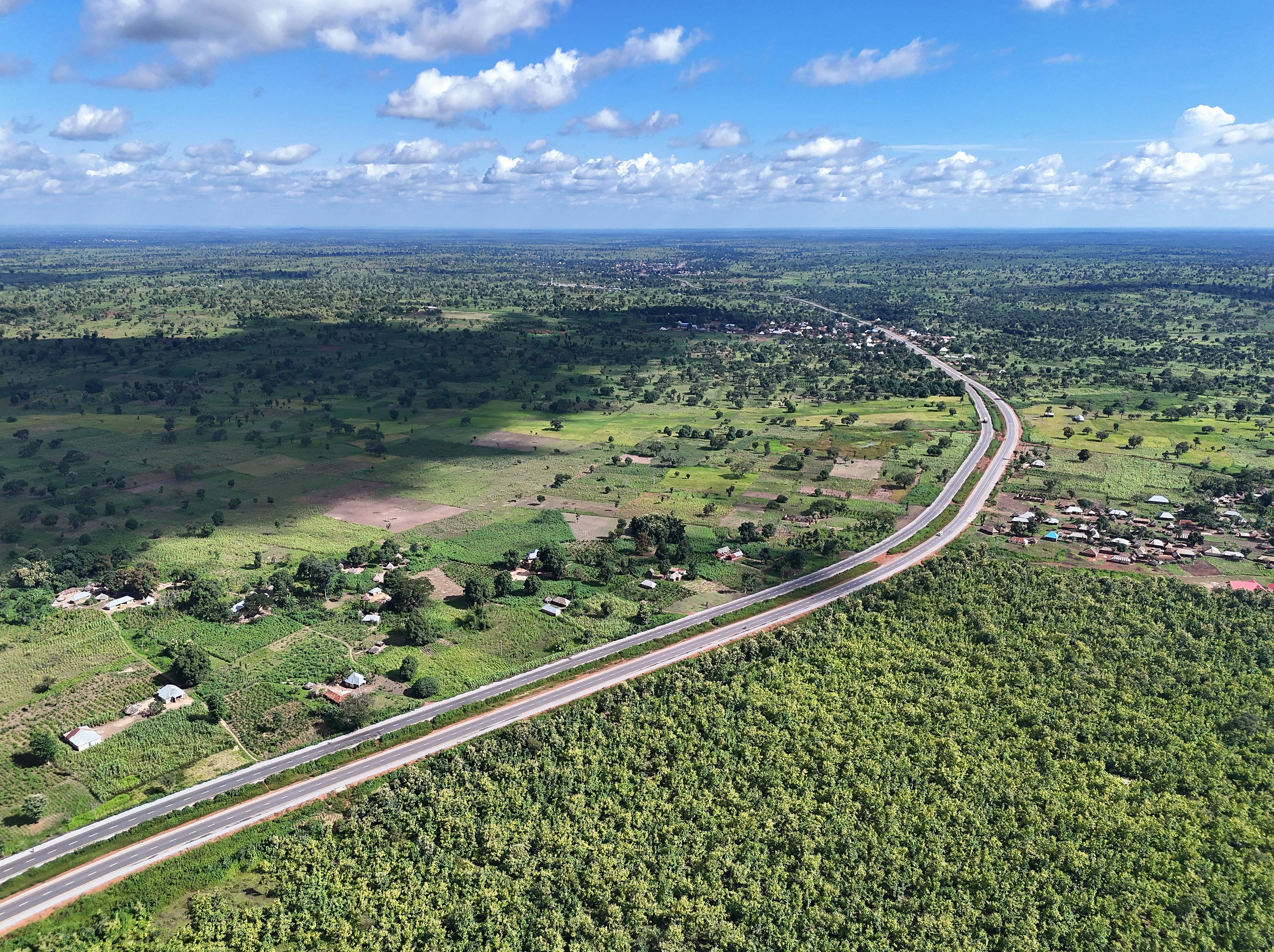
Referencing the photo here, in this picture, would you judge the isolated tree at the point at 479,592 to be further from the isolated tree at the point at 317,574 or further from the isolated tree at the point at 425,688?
the isolated tree at the point at 317,574

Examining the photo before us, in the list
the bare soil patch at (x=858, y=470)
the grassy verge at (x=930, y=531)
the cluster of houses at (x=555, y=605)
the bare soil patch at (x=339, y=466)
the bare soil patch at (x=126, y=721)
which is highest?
the bare soil patch at (x=339, y=466)

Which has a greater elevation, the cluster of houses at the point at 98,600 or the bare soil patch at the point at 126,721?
the cluster of houses at the point at 98,600

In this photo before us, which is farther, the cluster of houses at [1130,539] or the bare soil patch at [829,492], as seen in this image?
the bare soil patch at [829,492]

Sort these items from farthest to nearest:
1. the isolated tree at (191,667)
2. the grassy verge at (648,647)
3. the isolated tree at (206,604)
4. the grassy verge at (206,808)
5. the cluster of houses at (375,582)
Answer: the cluster of houses at (375,582) → the isolated tree at (206,604) → the isolated tree at (191,667) → the grassy verge at (648,647) → the grassy verge at (206,808)

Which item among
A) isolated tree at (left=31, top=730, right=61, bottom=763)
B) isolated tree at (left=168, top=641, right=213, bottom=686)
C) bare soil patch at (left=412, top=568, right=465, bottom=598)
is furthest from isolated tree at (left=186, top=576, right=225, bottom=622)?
isolated tree at (left=31, top=730, right=61, bottom=763)

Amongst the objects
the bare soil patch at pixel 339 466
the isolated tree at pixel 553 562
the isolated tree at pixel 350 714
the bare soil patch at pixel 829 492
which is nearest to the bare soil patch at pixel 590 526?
the isolated tree at pixel 553 562

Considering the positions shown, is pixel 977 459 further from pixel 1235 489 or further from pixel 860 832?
pixel 860 832

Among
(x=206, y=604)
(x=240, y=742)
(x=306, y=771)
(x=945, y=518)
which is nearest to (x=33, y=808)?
(x=240, y=742)
